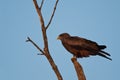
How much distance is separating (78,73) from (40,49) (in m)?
1.22

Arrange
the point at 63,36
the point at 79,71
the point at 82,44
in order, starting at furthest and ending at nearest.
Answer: the point at 63,36
the point at 82,44
the point at 79,71

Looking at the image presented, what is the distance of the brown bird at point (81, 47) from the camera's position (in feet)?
37.7

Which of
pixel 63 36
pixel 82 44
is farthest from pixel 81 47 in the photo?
pixel 63 36

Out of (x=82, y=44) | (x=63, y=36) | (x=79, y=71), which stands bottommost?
(x=79, y=71)

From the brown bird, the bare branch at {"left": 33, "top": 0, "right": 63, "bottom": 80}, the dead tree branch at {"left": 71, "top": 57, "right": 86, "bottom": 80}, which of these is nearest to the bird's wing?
the brown bird

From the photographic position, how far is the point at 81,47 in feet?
39.3

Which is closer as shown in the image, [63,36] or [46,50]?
[46,50]

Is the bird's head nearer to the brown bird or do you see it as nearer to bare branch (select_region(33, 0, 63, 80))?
the brown bird

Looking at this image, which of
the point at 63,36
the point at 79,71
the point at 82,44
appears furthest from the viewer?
the point at 63,36

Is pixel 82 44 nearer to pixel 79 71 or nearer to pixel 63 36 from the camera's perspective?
pixel 63 36

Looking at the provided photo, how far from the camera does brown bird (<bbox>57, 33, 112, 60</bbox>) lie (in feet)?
37.7

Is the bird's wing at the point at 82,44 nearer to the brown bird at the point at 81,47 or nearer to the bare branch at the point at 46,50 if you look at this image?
the brown bird at the point at 81,47

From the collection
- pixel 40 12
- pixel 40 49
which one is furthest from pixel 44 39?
pixel 40 12

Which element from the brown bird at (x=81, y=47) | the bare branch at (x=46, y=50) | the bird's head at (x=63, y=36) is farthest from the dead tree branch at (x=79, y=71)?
the bird's head at (x=63, y=36)
